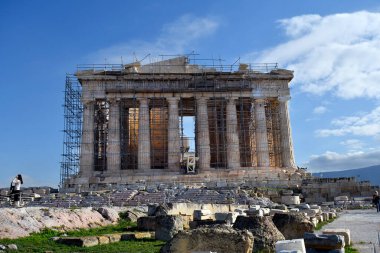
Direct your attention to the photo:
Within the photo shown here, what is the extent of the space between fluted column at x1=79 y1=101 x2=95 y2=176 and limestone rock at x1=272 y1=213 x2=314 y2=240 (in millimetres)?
Result: 32241

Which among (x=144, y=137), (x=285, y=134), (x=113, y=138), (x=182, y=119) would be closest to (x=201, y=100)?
(x=182, y=119)

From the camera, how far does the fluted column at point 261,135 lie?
42.8m

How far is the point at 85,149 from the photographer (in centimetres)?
4244

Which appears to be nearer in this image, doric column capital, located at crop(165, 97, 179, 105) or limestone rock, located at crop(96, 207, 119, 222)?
limestone rock, located at crop(96, 207, 119, 222)

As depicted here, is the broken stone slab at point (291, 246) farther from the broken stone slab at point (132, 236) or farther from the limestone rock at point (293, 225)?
the broken stone slab at point (132, 236)

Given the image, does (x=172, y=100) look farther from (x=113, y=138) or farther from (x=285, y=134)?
(x=285, y=134)

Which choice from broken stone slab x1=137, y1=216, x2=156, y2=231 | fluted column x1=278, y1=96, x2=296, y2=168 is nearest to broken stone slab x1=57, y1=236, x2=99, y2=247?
broken stone slab x1=137, y1=216, x2=156, y2=231

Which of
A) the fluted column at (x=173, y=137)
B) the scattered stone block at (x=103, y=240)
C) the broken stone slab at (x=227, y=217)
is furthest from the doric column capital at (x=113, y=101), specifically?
the scattered stone block at (x=103, y=240)

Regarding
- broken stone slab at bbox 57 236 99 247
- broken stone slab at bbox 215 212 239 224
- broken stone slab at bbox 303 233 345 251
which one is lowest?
broken stone slab at bbox 57 236 99 247

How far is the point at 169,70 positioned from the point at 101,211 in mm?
30272

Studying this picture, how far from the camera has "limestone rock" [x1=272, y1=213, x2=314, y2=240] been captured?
11317 mm

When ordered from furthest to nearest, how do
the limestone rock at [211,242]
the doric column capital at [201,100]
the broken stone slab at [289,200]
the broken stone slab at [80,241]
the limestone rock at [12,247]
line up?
1. the doric column capital at [201,100]
2. the broken stone slab at [289,200]
3. the broken stone slab at [80,241]
4. the limestone rock at [12,247]
5. the limestone rock at [211,242]

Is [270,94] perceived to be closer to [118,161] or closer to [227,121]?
[227,121]

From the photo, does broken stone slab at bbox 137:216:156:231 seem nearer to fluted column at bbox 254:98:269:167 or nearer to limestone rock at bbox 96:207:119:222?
limestone rock at bbox 96:207:119:222
